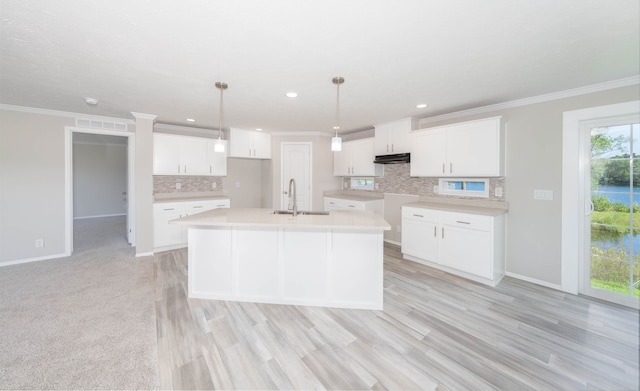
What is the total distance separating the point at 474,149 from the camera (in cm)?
321

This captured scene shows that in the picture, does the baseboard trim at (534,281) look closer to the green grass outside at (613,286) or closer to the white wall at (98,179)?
the green grass outside at (613,286)

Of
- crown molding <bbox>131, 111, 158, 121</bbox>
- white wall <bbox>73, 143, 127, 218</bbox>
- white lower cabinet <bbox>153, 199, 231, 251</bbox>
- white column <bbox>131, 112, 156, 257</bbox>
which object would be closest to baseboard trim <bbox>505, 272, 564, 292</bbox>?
white lower cabinet <bbox>153, 199, 231, 251</bbox>

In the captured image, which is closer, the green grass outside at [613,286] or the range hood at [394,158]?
the green grass outside at [613,286]

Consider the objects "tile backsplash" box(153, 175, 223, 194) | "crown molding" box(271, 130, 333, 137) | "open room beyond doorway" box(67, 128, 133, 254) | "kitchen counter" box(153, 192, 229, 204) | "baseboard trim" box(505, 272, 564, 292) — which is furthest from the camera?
"open room beyond doorway" box(67, 128, 133, 254)

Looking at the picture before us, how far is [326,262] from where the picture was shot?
241 centimetres

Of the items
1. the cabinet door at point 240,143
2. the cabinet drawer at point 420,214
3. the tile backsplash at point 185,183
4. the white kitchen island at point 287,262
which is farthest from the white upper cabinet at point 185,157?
the cabinet drawer at point 420,214

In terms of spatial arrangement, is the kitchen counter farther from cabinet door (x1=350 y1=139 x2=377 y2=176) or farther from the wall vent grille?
cabinet door (x1=350 y1=139 x2=377 y2=176)

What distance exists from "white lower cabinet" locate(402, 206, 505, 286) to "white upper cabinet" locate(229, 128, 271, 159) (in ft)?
10.2

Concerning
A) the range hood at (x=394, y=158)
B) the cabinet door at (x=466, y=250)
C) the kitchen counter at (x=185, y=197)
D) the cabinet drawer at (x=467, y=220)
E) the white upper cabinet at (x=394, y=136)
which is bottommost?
the cabinet door at (x=466, y=250)

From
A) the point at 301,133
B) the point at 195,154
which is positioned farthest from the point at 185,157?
the point at 301,133

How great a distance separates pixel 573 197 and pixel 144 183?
579cm

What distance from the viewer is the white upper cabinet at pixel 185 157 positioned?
13.7ft

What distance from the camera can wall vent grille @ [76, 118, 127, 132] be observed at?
149 inches

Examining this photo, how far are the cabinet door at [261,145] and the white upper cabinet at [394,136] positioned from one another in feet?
7.44
